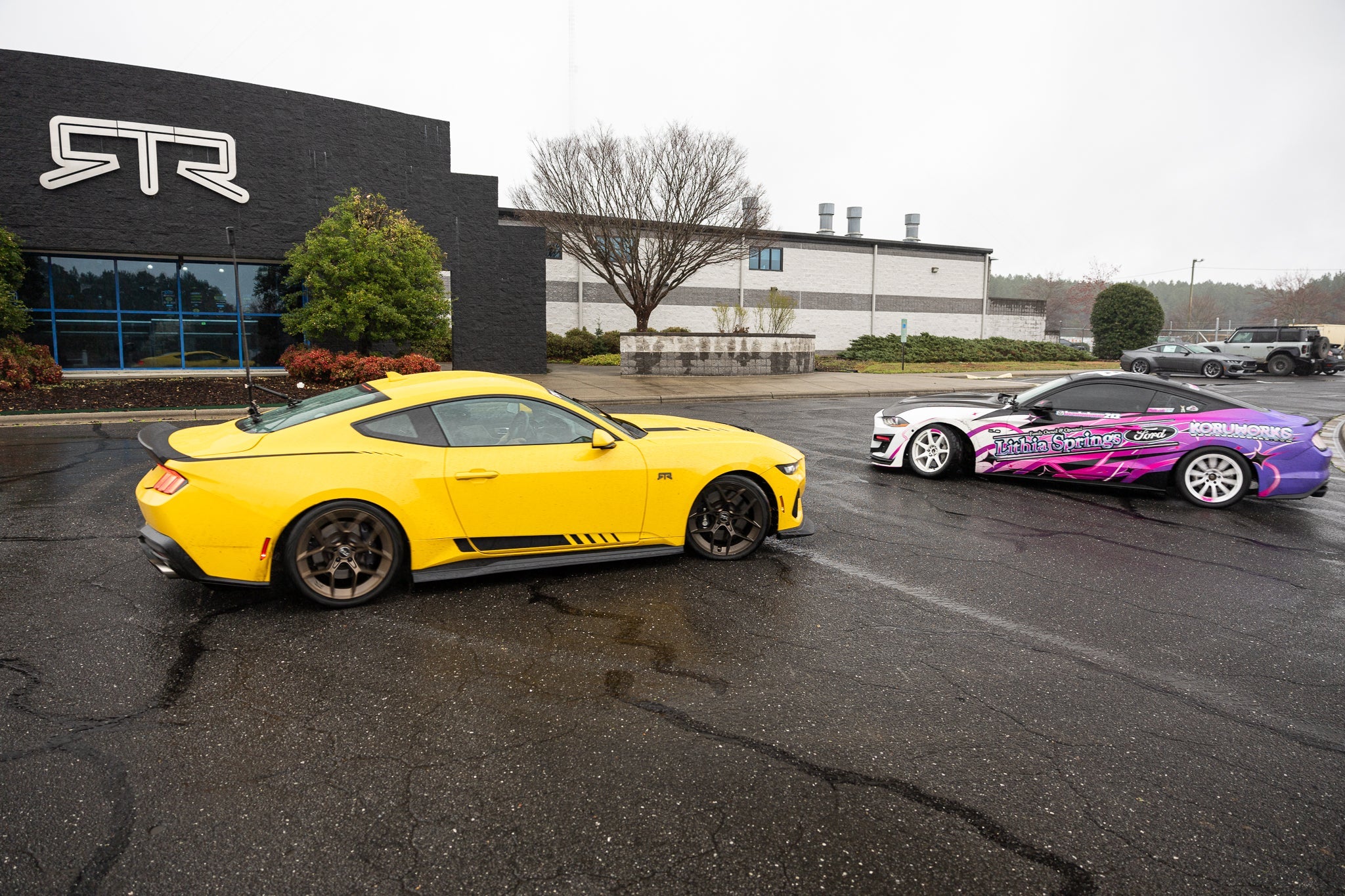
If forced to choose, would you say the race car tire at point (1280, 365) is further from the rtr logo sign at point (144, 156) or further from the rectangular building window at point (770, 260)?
the rtr logo sign at point (144, 156)

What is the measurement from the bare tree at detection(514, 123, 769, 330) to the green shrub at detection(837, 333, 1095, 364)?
10352 mm

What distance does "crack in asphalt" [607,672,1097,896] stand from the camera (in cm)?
263

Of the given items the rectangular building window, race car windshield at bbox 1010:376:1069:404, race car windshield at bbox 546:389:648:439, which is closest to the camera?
race car windshield at bbox 546:389:648:439

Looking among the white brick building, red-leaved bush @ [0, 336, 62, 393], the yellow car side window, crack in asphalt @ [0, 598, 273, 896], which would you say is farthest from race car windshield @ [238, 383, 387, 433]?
the white brick building

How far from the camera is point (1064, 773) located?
321 centimetres

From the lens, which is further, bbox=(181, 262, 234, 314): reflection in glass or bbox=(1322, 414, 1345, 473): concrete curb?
bbox=(181, 262, 234, 314): reflection in glass

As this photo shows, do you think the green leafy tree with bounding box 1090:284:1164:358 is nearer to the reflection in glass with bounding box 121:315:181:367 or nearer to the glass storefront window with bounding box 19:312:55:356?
the reflection in glass with bounding box 121:315:181:367

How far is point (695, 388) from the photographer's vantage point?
837 inches

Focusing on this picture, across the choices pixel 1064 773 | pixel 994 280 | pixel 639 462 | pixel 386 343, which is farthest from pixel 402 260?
pixel 994 280

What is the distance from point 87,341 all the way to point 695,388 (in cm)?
1490

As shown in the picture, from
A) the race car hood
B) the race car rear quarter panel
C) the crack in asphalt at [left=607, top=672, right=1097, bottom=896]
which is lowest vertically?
the crack in asphalt at [left=607, top=672, right=1097, bottom=896]

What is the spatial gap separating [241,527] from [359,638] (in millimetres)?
967

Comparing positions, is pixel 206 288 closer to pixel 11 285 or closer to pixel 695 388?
pixel 11 285

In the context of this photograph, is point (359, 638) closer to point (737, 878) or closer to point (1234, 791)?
point (737, 878)
